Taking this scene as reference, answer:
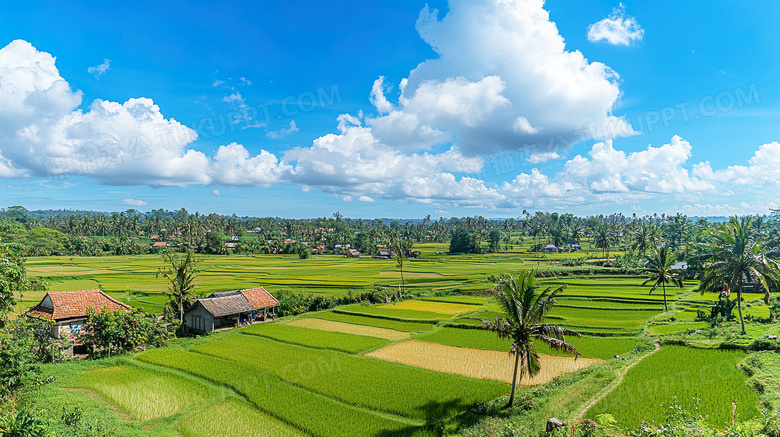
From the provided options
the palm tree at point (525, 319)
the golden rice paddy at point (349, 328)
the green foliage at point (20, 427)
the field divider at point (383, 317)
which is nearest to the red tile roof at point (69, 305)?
the golden rice paddy at point (349, 328)

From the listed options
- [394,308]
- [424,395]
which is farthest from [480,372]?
[394,308]

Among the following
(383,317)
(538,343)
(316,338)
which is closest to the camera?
(538,343)

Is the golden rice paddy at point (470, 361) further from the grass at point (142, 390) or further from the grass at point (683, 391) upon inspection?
the grass at point (142, 390)

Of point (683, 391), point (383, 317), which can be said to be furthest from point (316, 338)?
point (683, 391)

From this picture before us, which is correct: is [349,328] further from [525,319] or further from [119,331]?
[525,319]

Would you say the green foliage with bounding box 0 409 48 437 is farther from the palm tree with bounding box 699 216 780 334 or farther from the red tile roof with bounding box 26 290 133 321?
the palm tree with bounding box 699 216 780 334

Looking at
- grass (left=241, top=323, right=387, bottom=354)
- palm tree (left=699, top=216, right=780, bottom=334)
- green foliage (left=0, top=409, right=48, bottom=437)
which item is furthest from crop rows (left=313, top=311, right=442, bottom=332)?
green foliage (left=0, top=409, right=48, bottom=437)
